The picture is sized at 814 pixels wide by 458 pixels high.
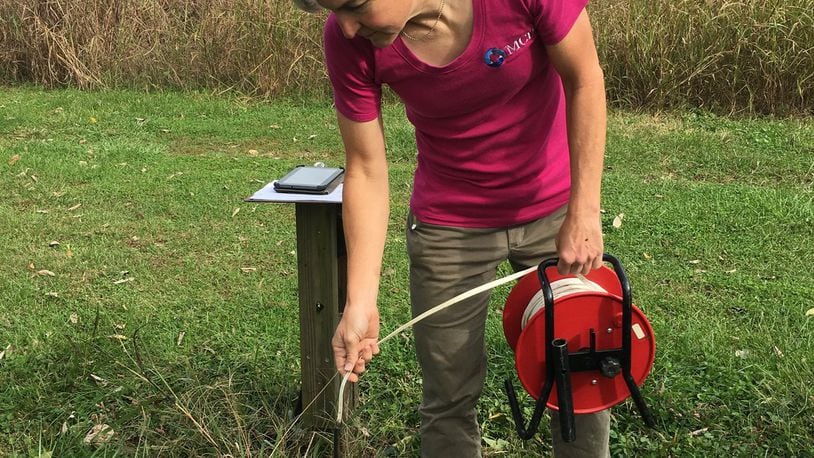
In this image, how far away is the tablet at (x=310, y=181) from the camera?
271 cm

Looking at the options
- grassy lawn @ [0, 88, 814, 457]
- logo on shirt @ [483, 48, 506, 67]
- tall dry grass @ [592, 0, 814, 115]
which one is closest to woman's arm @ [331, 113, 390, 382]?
logo on shirt @ [483, 48, 506, 67]

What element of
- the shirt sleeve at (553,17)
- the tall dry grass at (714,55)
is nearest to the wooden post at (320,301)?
the shirt sleeve at (553,17)

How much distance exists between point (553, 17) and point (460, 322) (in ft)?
3.04

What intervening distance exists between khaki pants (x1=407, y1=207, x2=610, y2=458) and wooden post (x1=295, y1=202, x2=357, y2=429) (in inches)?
17.2

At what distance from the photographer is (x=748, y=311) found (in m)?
3.90

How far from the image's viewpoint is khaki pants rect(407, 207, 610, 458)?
2.35 meters

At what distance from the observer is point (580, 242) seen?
2055 millimetres

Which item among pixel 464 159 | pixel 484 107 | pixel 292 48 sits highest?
pixel 484 107

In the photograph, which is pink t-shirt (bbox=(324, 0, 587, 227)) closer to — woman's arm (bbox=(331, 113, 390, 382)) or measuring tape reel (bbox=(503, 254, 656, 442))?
woman's arm (bbox=(331, 113, 390, 382))

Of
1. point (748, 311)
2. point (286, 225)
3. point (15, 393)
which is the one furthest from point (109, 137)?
point (748, 311)

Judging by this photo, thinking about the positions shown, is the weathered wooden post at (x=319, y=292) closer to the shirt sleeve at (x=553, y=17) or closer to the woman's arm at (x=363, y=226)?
the woman's arm at (x=363, y=226)

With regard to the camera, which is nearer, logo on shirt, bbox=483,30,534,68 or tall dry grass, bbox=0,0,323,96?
logo on shirt, bbox=483,30,534,68

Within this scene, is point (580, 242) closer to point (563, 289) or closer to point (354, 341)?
point (563, 289)

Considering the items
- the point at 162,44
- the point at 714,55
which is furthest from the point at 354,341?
the point at 162,44
